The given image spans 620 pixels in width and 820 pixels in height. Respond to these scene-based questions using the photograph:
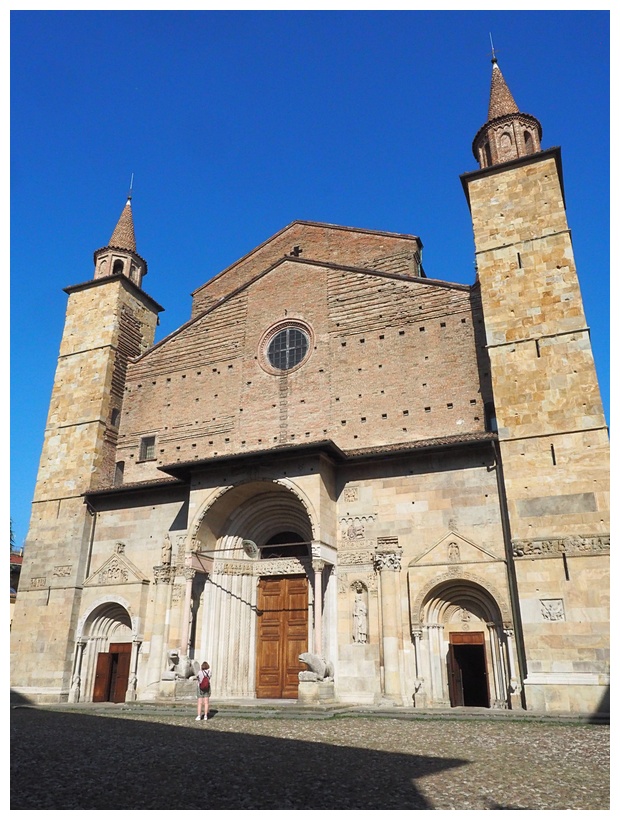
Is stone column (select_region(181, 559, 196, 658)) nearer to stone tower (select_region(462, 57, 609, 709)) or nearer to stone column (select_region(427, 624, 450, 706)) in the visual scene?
stone column (select_region(427, 624, 450, 706))

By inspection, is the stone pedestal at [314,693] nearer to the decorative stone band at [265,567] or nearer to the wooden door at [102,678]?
the decorative stone band at [265,567]

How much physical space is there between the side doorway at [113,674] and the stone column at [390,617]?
24.8 feet

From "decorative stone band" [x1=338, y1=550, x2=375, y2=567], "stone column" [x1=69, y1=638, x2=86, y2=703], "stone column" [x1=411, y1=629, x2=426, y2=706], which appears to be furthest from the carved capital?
"stone column" [x1=411, y1=629, x2=426, y2=706]

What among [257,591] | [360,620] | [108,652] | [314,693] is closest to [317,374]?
[257,591]

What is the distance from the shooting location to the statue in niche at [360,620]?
584 inches

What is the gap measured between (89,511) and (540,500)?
42.5ft

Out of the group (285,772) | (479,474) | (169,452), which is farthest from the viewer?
(169,452)

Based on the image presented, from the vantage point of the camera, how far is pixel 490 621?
14.3 meters

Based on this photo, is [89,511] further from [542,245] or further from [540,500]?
[542,245]

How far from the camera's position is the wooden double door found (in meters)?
16.2

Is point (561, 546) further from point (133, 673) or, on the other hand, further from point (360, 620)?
point (133, 673)

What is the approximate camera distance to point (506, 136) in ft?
60.2

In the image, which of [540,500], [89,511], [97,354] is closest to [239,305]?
[97,354]

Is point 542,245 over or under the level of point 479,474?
over
